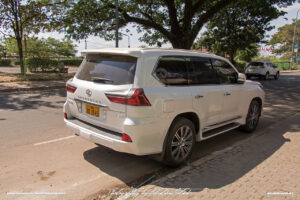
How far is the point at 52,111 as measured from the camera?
750 cm

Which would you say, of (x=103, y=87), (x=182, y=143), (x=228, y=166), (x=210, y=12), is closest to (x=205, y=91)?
(x=182, y=143)

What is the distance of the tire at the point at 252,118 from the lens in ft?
18.6

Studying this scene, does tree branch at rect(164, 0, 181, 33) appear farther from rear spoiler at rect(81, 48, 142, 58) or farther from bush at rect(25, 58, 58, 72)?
rear spoiler at rect(81, 48, 142, 58)

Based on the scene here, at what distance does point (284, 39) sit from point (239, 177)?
254 ft

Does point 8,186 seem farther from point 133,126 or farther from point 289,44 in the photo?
point 289,44

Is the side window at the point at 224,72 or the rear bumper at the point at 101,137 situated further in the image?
the side window at the point at 224,72

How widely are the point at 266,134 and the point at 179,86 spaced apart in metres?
3.16

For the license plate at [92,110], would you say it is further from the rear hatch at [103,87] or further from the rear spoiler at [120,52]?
the rear spoiler at [120,52]

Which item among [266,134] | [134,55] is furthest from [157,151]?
[266,134]

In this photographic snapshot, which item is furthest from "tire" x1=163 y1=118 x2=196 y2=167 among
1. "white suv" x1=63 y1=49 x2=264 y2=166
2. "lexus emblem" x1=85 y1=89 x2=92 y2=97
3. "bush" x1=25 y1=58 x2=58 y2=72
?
"bush" x1=25 y1=58 x2=58 y2=72

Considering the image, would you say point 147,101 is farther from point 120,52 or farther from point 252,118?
point 252,118

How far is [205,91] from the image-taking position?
162 inches

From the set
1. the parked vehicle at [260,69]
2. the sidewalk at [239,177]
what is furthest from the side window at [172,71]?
the parked vehicle at [260,69]

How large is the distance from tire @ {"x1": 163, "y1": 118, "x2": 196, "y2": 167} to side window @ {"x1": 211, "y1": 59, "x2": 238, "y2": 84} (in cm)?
135
